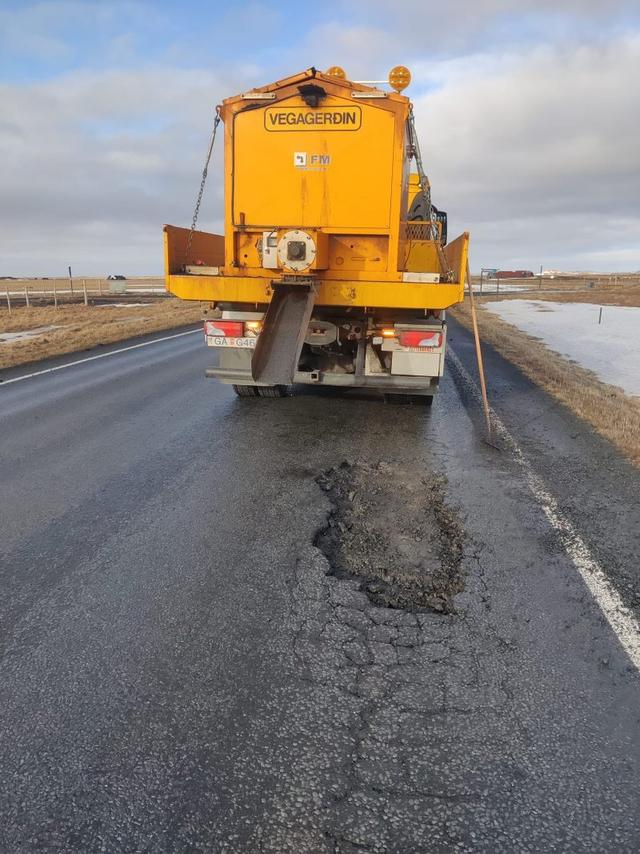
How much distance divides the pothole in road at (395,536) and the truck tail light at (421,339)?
1.94 meters

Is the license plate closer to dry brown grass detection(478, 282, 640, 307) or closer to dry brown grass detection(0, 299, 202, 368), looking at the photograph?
dry brown grass detection(0, 299, 202, 368)

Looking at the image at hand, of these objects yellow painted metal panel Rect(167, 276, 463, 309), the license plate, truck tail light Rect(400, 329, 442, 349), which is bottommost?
the license plate

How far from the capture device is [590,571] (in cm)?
360

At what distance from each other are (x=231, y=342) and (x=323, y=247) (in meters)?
1.57

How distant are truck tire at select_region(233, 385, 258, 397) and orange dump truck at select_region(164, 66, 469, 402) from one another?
84 cm

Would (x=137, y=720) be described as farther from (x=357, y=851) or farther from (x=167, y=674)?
(x=357, y=851)

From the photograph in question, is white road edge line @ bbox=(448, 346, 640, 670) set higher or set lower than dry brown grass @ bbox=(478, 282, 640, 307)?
lower

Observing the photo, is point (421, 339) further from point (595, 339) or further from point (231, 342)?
point (595, 339)

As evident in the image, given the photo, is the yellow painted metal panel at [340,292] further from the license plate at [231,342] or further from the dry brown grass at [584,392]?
the dry brown grass at [584,392]

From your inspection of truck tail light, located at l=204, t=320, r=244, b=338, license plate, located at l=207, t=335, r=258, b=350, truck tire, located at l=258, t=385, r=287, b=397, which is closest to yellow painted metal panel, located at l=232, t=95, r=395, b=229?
truck tail light, located at l=204, t=320, r=244, b=338

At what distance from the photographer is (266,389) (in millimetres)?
8219

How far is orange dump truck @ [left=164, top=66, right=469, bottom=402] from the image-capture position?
670 centimetres

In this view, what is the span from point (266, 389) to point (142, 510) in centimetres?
398

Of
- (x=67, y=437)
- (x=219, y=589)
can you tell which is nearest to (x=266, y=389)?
(x=67, y=437)
